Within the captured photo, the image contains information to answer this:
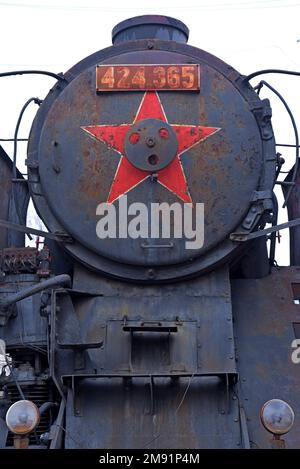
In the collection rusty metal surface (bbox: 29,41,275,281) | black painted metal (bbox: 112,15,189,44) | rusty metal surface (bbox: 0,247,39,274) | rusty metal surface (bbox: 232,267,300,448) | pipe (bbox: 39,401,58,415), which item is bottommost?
pipe (bbox: 39,401,58,415)

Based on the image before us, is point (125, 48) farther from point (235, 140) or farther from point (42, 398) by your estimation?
point (42, 398)

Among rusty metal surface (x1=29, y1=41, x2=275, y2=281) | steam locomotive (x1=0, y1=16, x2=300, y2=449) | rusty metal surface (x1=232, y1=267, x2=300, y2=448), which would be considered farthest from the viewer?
rusty metal surface (x1=29, y1=41, x2=275, y2=281)

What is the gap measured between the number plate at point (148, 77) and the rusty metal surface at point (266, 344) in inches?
64.5

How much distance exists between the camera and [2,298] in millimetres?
6840

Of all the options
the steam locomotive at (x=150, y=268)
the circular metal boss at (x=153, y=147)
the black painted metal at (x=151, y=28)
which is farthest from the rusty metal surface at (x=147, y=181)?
→ the black painted metal at (x=151, y=28)

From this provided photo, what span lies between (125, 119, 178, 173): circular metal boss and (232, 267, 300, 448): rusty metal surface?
1187 mm

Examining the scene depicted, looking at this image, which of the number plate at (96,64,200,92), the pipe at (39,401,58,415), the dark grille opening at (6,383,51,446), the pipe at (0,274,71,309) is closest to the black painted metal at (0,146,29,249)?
the number plate at (96,64,200,92)

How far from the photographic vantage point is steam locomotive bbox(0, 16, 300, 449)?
6484mm

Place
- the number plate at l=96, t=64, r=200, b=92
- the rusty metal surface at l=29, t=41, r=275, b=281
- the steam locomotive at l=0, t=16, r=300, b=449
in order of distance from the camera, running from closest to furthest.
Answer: the steam locomotive at l=0, t=16, r=300, b=449, the rusty metal surface at l=29, t=41, r=275, b=281, the number plate at l=96, t=64, r=200, b=92

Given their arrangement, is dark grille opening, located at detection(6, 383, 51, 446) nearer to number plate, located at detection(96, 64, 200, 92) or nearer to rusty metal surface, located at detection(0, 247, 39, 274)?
rusty metal surface, located at detection(0, 247, 39, 274)

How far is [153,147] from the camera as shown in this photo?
7.17 m

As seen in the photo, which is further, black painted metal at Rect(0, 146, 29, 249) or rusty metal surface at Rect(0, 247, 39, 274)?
black painted metal at Rect(0, 146, 29, 249)

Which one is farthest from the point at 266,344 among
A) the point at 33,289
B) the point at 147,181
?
the point at 33,289

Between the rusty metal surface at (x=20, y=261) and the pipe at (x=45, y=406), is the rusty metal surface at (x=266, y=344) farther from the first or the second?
the rusty metal surface at (x=20, y=261)
